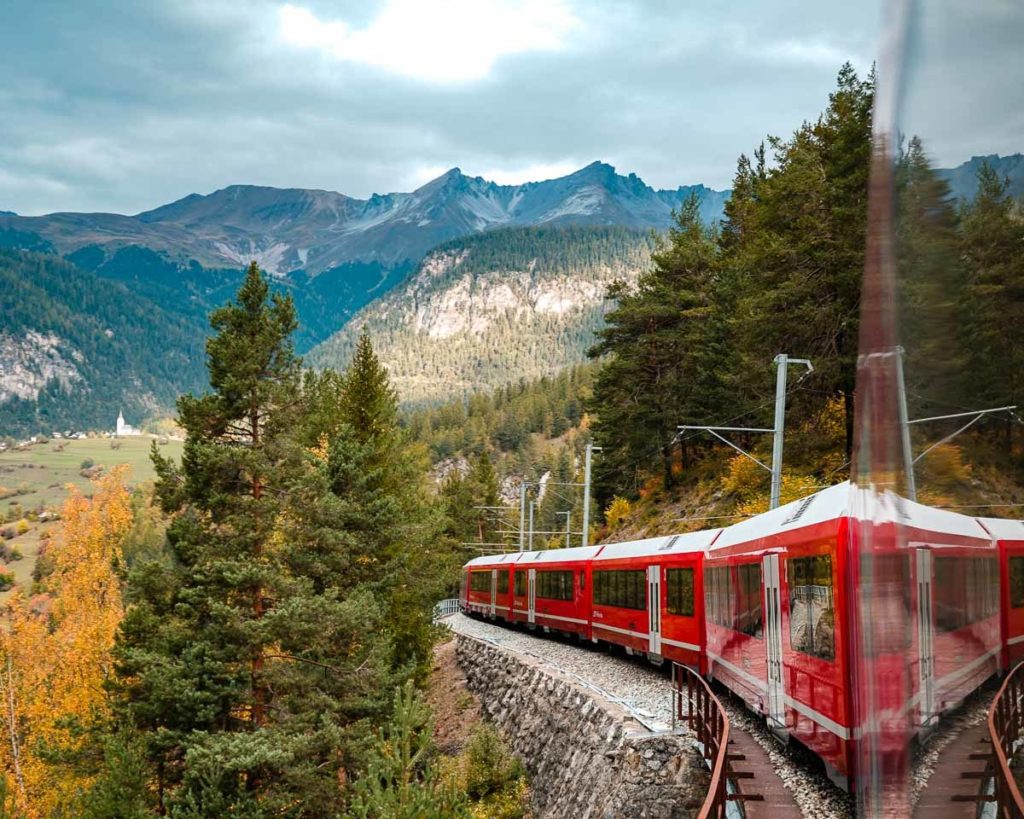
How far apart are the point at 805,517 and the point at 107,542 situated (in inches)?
1763

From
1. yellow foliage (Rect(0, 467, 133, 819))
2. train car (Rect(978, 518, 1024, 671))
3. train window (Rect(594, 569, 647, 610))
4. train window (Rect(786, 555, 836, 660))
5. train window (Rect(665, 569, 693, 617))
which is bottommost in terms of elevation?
yellow foliage (Rect(0, 467, 133, 819))

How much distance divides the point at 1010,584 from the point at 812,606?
876cm

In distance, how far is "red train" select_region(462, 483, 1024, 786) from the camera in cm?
105

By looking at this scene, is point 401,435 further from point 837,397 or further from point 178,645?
point 837,397

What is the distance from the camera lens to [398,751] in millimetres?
16172

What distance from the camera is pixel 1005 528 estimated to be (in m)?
1.25

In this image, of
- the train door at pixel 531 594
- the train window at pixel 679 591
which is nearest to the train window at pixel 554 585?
the train door at pixel 531 594

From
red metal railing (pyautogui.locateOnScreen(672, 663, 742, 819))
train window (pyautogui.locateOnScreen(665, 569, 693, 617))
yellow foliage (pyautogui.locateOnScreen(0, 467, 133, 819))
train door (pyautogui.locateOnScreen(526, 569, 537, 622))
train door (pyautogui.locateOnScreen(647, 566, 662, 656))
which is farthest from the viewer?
yellow foliage (pyautogui.locateOnScreen(0, 467, 133, 819))

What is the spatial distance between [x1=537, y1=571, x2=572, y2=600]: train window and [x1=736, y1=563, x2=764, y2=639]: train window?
51.2ft

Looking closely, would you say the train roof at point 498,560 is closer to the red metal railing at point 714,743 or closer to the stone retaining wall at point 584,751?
the stone retaining wall at point 584,751

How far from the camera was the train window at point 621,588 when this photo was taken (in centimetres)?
2278

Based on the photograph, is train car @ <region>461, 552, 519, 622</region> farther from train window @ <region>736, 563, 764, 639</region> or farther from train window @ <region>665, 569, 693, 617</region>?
train window @ <region>736, 563, 764, 639</region>

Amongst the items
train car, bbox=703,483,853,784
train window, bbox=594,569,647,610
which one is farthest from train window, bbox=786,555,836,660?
train window, bbox=594,569,647,610

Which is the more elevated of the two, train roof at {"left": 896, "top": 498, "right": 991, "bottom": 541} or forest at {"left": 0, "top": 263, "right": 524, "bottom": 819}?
train roof at {"left": 896, "top": 498, "right": 991, "bottom": 541}
